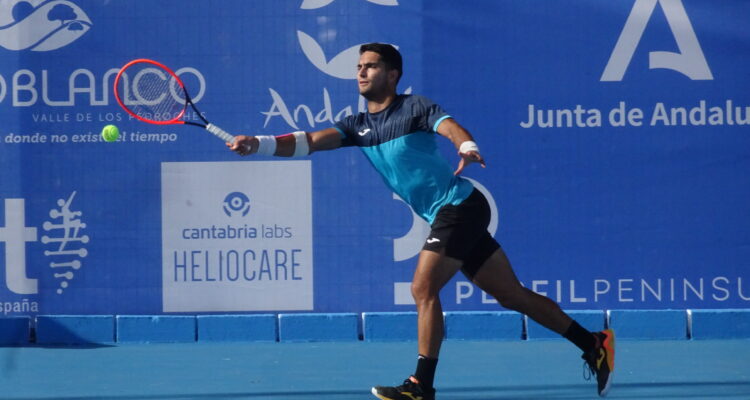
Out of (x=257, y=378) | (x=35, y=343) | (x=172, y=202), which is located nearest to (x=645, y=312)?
(x=257, y=378)

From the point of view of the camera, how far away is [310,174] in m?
6.74

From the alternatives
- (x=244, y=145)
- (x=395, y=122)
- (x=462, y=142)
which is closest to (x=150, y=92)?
(x=244, y=145)

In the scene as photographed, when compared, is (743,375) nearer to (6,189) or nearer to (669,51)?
(669,51)

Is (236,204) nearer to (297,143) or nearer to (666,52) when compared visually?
(297,143)

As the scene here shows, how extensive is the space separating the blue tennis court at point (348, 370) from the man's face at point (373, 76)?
134 cm

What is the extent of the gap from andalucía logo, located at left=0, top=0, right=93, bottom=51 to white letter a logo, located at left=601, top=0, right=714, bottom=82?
3082 millimetres

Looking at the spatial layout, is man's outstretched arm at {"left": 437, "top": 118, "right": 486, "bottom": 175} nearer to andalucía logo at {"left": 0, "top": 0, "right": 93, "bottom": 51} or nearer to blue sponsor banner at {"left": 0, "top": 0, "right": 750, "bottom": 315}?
blue sponsor banner at {"left": 0, "top": 0, "right": 750, "bottom": 315}

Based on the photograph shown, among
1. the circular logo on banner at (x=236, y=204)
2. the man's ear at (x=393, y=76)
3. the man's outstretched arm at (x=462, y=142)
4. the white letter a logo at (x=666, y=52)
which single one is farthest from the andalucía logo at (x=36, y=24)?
the white letter a logo at (x=666, y=52)

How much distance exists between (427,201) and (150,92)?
236cm

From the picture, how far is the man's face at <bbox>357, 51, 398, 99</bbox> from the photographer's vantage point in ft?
16.2

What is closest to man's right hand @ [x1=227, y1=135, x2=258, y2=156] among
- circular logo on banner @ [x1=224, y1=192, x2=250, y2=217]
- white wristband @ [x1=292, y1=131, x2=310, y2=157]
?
white wristband @ [x1=292, y1=131, x2=310, y2=157]

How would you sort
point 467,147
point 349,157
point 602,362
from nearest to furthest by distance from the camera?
point 467,147, point 602,362, point 349,157

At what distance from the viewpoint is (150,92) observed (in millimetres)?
6633

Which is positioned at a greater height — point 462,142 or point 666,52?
point 666,52
